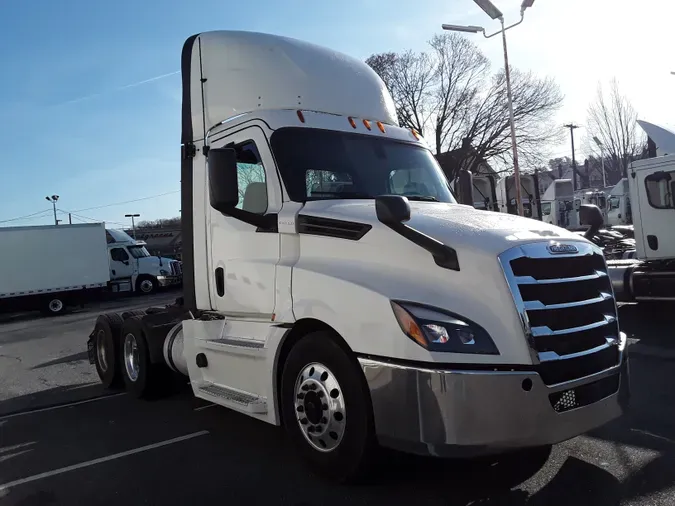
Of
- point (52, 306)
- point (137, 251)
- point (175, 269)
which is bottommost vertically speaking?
point (52, 306)

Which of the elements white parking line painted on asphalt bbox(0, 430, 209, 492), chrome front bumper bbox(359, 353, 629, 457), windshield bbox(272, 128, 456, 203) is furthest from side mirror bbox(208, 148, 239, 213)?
white parking line painted on asphalt bbox(0, 430, 209, 492)

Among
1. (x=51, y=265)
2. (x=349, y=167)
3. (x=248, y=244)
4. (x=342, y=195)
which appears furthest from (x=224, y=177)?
(x=51, y=265)

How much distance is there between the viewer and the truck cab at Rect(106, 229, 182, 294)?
28.3 metres

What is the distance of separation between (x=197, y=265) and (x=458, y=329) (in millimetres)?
2967

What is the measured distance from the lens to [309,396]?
4.12 meters

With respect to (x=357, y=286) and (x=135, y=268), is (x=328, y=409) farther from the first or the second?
(x=135, y=268)

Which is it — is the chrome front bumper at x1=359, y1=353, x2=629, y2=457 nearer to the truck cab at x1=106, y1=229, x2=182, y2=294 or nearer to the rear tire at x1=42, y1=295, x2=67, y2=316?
the rear tire at x1=42, y1=295, x2=67, y2=316

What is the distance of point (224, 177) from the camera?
4.61m

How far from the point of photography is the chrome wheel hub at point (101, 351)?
788 centimetres

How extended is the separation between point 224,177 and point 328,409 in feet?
6.26

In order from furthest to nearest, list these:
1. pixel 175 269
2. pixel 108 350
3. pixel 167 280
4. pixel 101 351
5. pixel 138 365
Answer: pixel 175 269
pixel 167 280
pixel 101 351
pixel 108 350
pixel 138 365

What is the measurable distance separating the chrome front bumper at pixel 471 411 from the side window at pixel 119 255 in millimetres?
27069

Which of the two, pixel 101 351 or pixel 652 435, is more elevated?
pixel 101 351

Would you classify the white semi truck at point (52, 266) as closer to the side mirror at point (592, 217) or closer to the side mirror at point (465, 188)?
the side mirror at point (465, 188)
